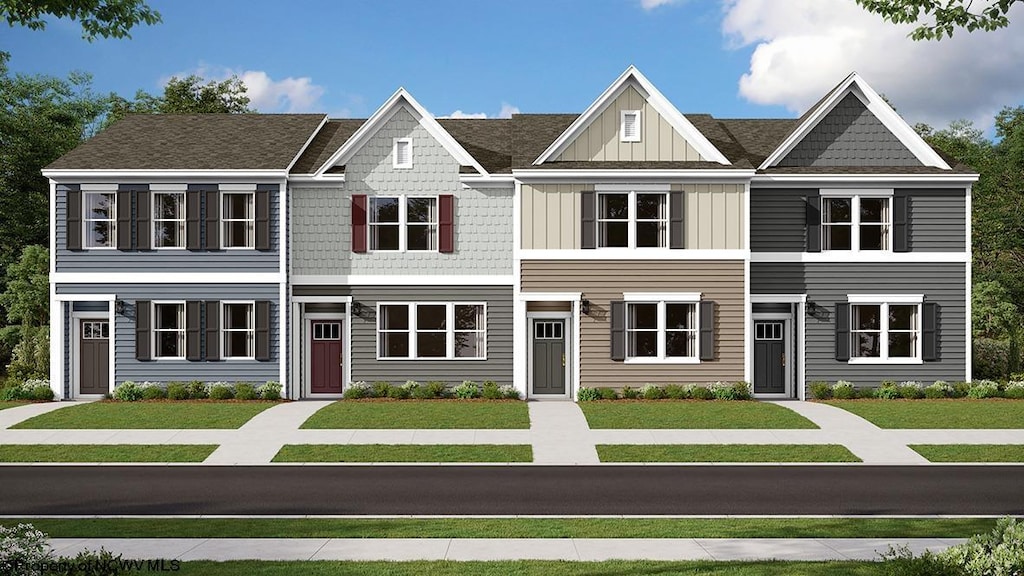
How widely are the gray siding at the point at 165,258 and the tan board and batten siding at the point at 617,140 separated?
9.51 meters

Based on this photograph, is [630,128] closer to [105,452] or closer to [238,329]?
[238,329]

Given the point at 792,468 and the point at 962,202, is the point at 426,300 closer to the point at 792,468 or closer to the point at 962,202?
the point at 792,468

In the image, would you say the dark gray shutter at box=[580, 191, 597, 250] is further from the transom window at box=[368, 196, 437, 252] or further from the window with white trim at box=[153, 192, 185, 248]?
the window with white trim at box=[153, 192, 185, 248]

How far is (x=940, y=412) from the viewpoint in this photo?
23938 mm

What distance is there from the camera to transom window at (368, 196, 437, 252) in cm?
2812

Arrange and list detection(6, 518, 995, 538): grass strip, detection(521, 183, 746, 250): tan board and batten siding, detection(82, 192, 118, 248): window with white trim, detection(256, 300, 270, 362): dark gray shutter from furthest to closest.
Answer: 1. detection(82, 192, 118, 248): window with white trim
2. detection(256, 300, 270, 362): dark gray shutter
3. detection(521, 183, 746, 250): tan board and batten siding
4. detection(6, 518, 995, 538): grass strip

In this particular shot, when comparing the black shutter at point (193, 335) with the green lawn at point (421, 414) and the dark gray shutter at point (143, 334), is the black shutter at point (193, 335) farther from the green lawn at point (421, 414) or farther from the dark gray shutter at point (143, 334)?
the green lawn at point (421, 414)

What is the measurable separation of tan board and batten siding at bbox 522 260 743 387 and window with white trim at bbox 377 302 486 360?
2.23 m

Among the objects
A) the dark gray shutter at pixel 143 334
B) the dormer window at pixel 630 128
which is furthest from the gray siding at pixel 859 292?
the dark gray shutter at pixel 143 334

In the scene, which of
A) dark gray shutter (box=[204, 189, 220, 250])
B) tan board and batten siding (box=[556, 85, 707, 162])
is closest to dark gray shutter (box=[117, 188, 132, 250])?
dark gray shutter (box=[204, 189, 220, 250])

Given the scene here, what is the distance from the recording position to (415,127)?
2808 centimetres

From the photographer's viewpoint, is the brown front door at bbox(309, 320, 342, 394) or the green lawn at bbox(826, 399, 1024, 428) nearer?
the green lawn at bbox(826, 399, 1024, 428)

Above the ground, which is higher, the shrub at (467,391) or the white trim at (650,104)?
the white trim at (650,104)

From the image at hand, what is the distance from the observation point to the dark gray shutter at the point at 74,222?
1093 inches
